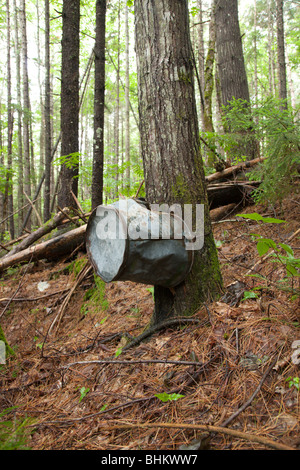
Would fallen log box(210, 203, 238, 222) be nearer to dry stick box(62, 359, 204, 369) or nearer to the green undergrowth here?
the green undergrowth

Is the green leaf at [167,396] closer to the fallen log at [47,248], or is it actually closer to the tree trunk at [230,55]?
the fallen log at [47,248]

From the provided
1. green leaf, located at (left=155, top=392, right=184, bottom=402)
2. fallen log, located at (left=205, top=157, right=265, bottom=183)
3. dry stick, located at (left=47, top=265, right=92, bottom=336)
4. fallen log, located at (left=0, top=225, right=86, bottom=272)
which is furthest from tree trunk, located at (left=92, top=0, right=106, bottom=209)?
green leaf, located at (left=155, top=392, right=184, bottom=402)

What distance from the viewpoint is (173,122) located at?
7.10 ft

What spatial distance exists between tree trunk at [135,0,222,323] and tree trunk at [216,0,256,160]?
146 inches

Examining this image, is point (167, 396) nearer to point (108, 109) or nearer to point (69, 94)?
point (69, 94)

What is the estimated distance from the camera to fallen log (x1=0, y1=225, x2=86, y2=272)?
4.50 m

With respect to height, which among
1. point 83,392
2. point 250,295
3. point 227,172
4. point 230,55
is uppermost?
point 230,55

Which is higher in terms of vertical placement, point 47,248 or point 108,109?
point 108,109

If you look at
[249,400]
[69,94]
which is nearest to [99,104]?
[69,94]

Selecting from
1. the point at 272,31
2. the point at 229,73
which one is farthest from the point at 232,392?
the point at 272,31

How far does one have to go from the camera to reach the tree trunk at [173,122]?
214 centimetres

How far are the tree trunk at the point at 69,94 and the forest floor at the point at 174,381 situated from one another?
299 cm

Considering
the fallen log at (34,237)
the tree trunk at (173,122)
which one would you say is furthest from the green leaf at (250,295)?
the fallen log at (34,237)

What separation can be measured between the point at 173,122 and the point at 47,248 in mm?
3135
